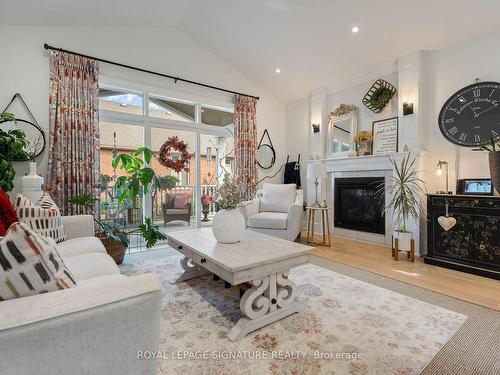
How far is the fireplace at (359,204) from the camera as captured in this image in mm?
3994

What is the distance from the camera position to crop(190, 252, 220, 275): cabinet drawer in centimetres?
182

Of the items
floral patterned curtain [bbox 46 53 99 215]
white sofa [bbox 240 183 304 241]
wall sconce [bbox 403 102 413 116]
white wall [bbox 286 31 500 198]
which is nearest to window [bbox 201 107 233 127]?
white sofa [bbox 240 183 304 241]

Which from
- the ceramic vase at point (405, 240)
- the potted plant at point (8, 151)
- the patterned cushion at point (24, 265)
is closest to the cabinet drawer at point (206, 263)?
the patterned cushion at point (24, 265)

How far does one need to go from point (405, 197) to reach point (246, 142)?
2.75 m

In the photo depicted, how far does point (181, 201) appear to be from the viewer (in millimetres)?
4422

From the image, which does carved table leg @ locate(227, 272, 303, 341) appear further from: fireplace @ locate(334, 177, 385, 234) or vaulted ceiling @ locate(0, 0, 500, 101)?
vaulted ceiling @ locate(0, 0, 500, 101)

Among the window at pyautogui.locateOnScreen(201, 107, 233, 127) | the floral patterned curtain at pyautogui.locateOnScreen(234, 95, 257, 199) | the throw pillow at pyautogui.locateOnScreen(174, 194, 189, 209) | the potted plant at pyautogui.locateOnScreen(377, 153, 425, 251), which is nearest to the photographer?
the potted plant at pyautogui.locateOnScreen(377, 153, 425, 251)

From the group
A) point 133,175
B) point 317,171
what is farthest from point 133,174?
point 317,171

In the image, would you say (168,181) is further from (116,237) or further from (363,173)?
(363,173)

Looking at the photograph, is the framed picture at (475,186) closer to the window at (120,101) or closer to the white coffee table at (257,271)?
the white coffee table at (257,271)

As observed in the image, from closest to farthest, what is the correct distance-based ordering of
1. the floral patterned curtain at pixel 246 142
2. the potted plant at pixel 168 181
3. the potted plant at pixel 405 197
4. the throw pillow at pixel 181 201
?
the potted plant at pixel 405 197 → the potted plant at pixel 168 181 → the throw pillow at pixel 181 201 → the floral patterned curtain at pixel 246 142

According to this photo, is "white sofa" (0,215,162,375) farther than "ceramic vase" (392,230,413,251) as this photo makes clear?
No

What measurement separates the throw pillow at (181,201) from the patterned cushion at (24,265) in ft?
11.5

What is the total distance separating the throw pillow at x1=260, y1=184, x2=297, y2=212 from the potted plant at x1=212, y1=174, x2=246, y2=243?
196 cm
